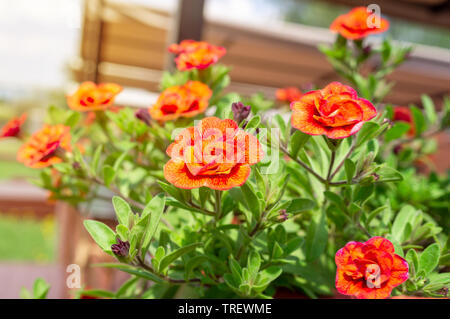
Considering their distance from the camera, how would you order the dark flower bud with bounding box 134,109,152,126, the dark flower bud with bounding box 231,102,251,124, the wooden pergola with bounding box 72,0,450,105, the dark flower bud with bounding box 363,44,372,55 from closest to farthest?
the dark flower bud with bounding box 231,102,251,124
the dark flower bud with bounding box 134,109,152,126
the dark flower bud with bounding box 363,44,372,55
the wooden pergola with bounding box 72,0,450,105

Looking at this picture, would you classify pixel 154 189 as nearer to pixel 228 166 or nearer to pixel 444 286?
pixel 228 166

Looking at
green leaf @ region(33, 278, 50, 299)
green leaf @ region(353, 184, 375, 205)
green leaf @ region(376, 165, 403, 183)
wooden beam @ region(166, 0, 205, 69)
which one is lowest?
green leaf @ region(33, 278, 50, 299)

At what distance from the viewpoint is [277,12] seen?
9.78ft

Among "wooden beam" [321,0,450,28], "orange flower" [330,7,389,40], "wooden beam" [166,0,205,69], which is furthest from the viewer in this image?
"wooden beam" [321,0,450,28]

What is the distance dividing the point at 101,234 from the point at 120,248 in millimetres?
67

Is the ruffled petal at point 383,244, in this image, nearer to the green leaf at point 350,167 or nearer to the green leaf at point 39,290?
the green leaf at point 350,167

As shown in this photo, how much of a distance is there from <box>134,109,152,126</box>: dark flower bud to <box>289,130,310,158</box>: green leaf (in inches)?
12.1

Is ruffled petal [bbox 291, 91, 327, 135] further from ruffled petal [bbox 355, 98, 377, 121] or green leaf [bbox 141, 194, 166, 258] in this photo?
green leaf [bbox 141, 194, 166, 258]

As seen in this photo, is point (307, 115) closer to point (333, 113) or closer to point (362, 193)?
point (333, 113)

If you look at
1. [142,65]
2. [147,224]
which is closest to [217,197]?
[147,224]

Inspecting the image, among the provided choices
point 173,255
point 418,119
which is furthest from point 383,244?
point 418,119

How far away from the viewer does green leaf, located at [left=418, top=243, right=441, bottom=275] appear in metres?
0.51

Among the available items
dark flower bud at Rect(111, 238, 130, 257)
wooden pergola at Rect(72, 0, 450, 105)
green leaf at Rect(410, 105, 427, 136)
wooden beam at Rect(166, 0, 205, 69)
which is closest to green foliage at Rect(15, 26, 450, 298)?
dark flower bud at Rect(111, 238, 130, 257)

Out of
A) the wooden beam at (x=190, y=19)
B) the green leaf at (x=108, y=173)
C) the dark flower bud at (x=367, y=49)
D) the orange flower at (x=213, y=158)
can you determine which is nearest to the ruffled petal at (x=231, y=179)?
the orange flower at (x=213, y=158)
